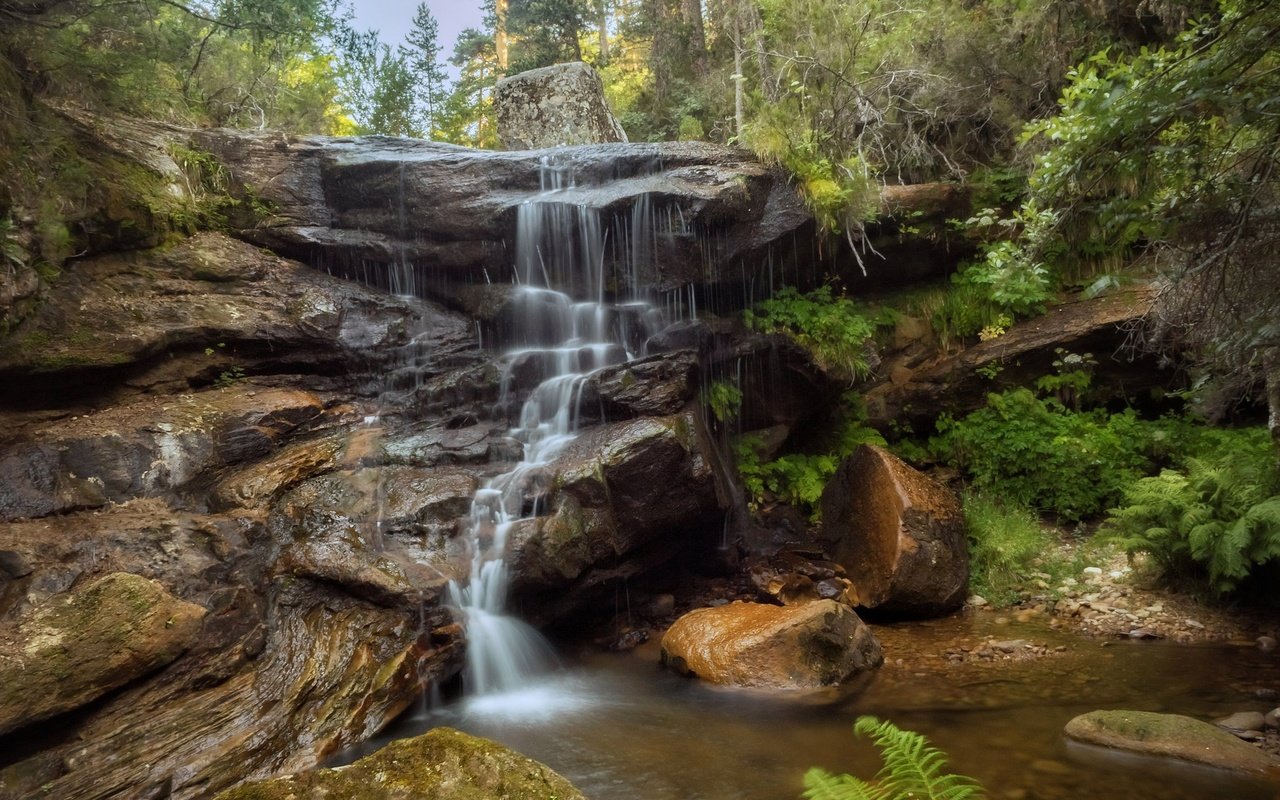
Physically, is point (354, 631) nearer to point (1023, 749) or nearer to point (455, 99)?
point (1023, 749)

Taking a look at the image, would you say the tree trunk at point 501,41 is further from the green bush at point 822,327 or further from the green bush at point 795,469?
the green bush at point 795,469

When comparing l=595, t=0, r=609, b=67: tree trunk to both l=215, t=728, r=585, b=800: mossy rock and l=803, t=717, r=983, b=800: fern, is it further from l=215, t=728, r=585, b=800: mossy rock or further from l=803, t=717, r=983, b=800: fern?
l=803, t=717, r=983, b=800: fern

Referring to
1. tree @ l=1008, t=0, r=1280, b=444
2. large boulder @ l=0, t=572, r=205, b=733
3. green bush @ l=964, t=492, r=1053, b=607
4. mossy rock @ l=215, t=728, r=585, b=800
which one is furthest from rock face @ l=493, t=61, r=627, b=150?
mossy rock @ l=215, t=728, r=585, b=800

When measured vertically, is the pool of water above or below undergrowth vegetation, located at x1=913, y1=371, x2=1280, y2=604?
below

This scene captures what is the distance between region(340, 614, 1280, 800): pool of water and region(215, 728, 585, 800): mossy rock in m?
1.65

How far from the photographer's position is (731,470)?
9703mm

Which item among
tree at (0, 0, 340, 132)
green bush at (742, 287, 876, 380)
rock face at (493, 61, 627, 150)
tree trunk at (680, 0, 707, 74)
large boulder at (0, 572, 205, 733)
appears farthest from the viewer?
tree trunk at (680, 0, 707, 74)

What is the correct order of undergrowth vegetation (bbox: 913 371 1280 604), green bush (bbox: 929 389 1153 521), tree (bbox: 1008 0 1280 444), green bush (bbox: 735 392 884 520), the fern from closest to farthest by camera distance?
the fern, tree (bbox: 1008 0 1280 444), undergrowth vegetation (bbox: 913 371 1280 604), green bush (bbox: 929 389 1153 521), green bush (bbox: 735 392 884 520)

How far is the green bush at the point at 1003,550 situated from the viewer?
25.7 feet

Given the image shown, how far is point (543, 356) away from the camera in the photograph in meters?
9.41

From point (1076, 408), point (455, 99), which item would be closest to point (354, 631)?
point (1076, 408)

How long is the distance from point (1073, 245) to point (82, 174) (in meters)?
12.9

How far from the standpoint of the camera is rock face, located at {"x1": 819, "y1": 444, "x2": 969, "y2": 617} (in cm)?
733

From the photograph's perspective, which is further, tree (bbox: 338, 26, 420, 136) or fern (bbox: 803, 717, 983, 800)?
tree (bbox: 338, 26, 420, 136)
